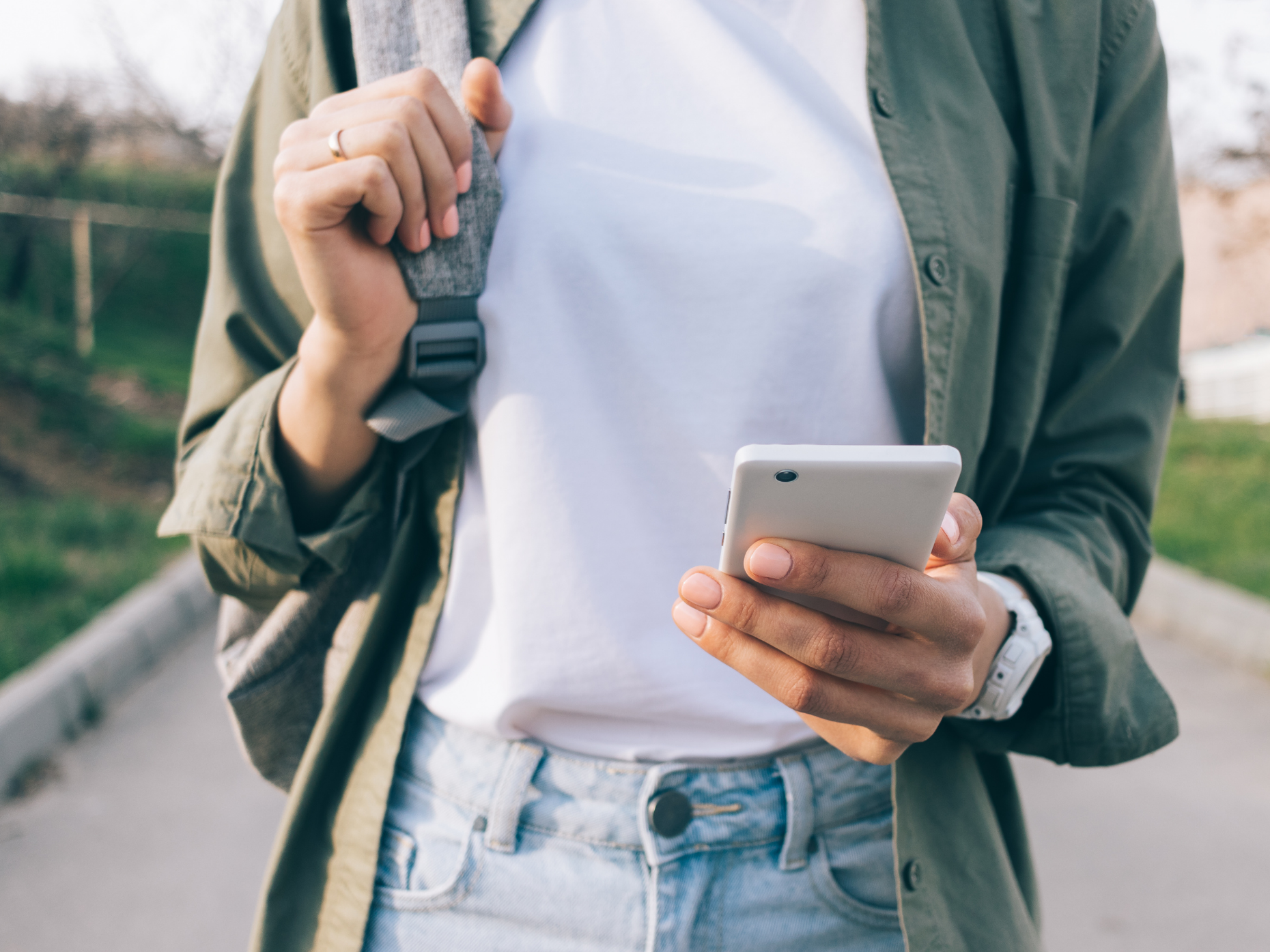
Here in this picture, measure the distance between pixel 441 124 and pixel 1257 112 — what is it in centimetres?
931

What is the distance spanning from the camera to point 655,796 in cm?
112

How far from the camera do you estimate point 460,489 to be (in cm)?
125

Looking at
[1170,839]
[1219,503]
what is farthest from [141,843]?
[1219,503]

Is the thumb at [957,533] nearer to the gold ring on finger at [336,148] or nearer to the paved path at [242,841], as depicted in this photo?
the gold ring on finger at [336,148]

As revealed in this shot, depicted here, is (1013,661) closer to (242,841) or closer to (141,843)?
(242,841)

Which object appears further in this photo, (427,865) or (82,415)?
(82,415)

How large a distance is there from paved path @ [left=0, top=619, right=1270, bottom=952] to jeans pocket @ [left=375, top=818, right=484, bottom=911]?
7.76 feet

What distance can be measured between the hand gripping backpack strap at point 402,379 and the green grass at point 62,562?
3745mm

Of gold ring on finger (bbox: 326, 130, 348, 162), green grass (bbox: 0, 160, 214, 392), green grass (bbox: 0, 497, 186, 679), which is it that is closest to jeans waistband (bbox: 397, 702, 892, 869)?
gold ring on finger (bbox: 326, 130, 348, 162)

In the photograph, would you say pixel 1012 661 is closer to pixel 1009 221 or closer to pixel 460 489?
pixel 1009 221

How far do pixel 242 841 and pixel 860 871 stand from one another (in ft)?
10.2

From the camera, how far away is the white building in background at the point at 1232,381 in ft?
47.9

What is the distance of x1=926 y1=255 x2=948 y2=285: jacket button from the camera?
3.77ft

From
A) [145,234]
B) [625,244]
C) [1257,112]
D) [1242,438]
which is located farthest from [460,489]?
[145,234]
